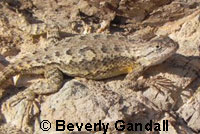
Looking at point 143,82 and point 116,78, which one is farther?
point 116,78

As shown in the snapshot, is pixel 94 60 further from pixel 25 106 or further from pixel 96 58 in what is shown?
pixel 25 106

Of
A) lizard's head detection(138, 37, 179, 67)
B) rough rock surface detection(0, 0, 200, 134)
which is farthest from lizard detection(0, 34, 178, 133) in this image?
rough rock surface detection(0, 0, 200, 134)

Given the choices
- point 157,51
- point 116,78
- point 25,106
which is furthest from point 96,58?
point 25,106

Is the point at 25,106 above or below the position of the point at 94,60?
below

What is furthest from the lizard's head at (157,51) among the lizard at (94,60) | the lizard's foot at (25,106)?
the lizard's foot at (25,106)

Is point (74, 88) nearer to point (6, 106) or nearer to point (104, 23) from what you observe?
point (6, 106)

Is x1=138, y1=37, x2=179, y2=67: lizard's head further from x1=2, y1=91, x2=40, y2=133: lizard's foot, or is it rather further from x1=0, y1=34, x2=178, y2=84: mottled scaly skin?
x1=2, y1=91, x2=40, y2=133: lizard's foot
